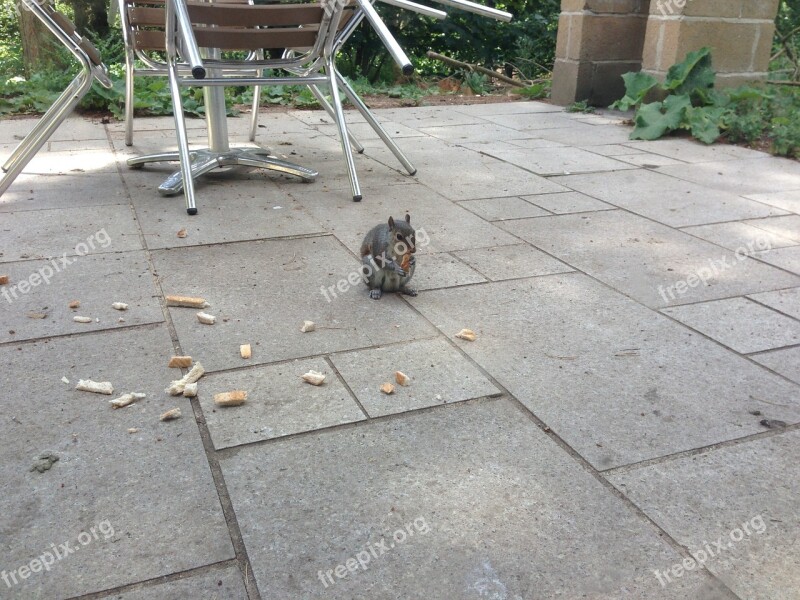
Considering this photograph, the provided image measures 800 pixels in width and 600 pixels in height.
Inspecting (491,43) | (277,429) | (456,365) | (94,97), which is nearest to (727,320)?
(456,365)

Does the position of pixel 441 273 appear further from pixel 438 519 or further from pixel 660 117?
pixel 660 117

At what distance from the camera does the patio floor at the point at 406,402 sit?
1.46 m

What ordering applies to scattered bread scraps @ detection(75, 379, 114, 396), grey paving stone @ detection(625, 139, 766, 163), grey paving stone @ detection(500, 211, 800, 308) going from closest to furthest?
scattered bread scraps @ detection(75, 379, 114, 396), grey paving stone @ detection(500, 211, 800, 308), grey paving stone @ detection(625, 139, 766, 163)

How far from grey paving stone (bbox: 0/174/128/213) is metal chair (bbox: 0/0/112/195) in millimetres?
107

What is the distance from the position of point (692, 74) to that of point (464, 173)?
2.56m

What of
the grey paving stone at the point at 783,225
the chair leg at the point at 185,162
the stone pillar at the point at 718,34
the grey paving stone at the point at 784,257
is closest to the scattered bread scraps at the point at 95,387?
the chair leg at the point at 185,162

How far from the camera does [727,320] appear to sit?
258 cm

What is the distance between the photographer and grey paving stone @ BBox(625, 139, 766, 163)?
509 centimetres

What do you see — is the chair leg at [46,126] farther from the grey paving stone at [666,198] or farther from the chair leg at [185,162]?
the grey paving stone at [666,198]

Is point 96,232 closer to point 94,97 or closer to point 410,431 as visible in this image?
point 410,431

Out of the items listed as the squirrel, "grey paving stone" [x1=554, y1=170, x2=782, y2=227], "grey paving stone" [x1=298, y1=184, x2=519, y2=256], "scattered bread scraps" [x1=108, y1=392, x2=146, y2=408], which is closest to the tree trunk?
"grey paving stone" [x1=298, y1=184, x2=519, y2=256]

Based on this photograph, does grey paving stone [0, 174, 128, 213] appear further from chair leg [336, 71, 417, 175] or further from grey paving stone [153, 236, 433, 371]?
chair leg [336, 71, 417, 175]

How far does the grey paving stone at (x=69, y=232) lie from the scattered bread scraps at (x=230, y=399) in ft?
4.38

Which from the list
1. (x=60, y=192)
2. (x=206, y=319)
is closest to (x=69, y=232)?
(x=60, y=192)
